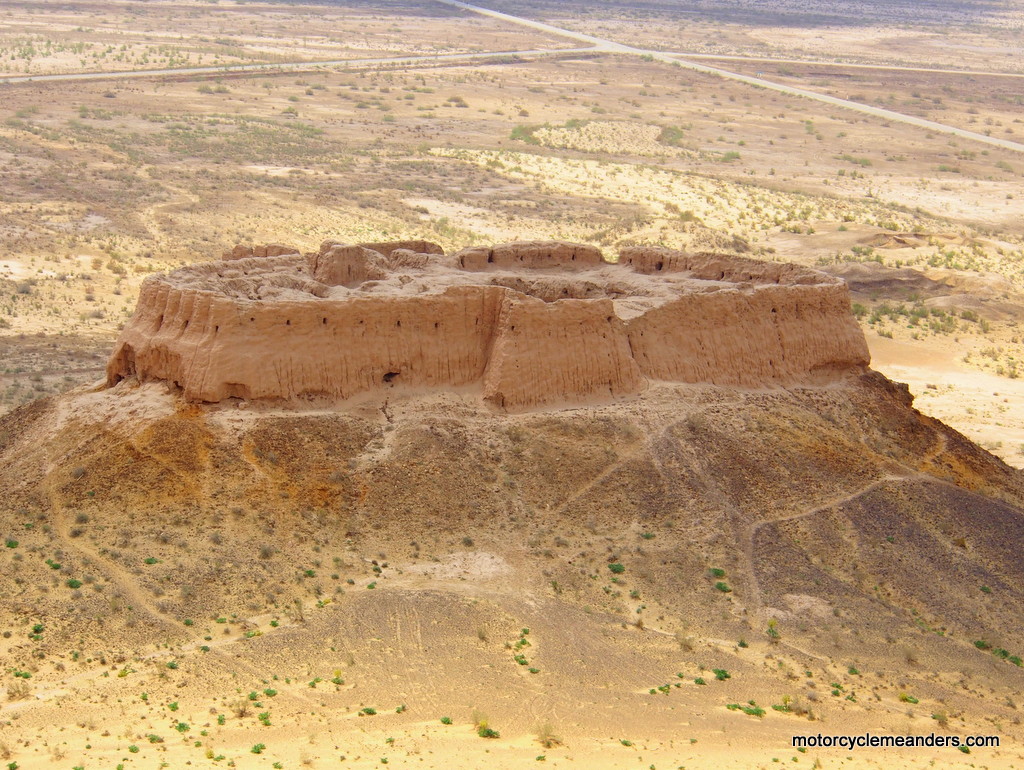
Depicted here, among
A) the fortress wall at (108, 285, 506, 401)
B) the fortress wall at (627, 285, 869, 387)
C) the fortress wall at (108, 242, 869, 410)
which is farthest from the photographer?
the fortress wall at (627, 285, 869, 387)

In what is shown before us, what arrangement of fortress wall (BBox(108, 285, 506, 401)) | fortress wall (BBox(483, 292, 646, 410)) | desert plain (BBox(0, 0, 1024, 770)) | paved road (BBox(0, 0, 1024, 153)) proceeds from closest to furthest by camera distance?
1. desert plain (BBox(0, 0, 1024, 770))
2. fortress wall (BBox(108, 285, 506, 401))
3. fortress wall (BBox(483, 292, 646, 410))
4. paved road (BBox(0, 0, 1024, 153))

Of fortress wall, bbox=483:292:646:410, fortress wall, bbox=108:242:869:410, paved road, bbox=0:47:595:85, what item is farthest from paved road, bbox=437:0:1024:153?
fortress wall, bbox=483:292:646:410

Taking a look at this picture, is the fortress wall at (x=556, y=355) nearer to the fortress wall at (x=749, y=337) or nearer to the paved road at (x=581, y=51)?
the fortress wall at (x=749, y=337)

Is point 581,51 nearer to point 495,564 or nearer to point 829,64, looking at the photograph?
point 829,64

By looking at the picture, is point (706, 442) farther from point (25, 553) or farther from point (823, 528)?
point (25, 553)

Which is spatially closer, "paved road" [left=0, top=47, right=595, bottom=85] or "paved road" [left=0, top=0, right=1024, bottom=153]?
"paved road" [left=0, top=47, right=595, bottom=85]

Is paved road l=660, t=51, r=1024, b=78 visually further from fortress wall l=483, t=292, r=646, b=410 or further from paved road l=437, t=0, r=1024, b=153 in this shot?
fortress wall l=483, t=292, r=646, b=410

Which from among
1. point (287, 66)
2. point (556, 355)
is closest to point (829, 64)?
point (287, 66)

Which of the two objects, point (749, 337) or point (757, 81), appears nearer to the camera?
point (749, 337)

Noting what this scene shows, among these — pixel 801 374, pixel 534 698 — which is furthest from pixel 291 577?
pixel 801 374
